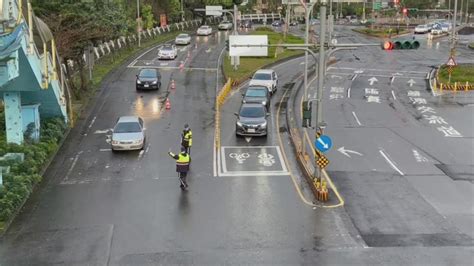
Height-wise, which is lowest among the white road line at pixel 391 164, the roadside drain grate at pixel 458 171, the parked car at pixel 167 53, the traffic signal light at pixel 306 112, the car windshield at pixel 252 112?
the roadside drain grate at pixel 458 171

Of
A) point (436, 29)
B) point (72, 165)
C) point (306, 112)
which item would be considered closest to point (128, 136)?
point (72, 165)

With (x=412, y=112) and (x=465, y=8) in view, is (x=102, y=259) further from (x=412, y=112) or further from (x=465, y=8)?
(x=465, y=8)

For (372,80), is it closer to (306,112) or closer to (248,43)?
(248,43)

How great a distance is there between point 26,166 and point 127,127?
248 inches

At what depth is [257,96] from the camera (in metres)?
37.7

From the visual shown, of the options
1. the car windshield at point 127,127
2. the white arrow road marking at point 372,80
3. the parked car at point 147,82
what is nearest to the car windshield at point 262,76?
the parked car at point 147,82

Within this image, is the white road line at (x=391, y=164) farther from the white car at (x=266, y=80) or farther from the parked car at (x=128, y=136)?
the white car at (x=266, y=80)

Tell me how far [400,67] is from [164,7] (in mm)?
44186

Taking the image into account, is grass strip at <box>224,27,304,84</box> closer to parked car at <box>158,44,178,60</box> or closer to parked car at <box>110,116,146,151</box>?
parked car at <box>158,44,178,60</box>

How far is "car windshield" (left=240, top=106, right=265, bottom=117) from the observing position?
32406 millimetres

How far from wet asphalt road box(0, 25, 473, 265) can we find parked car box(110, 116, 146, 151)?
44 cm

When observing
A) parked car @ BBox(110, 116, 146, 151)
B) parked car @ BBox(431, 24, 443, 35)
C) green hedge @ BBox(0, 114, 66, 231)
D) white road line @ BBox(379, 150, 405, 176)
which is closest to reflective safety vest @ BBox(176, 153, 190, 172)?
green hedge @ BBox(0, 114, 66, 231)

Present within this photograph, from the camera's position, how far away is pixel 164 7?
3632 inches

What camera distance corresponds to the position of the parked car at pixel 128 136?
94.1 feet
